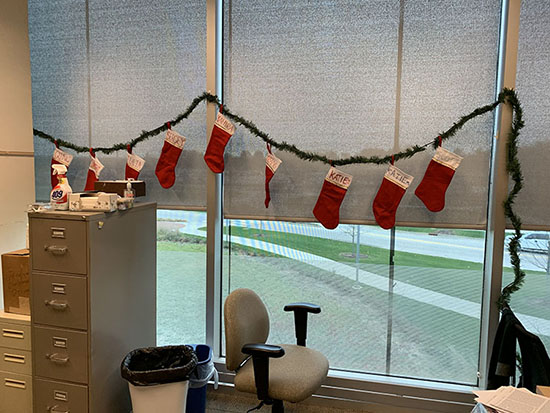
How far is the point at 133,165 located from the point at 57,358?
4.35 feet

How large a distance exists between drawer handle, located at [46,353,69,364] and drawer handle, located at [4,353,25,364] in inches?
10.4

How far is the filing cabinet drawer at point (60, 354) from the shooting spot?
199 cm

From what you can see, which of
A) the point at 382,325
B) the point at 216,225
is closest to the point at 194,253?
the point at 216,225

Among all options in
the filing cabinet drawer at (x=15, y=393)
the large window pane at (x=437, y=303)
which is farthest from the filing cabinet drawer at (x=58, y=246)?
the large window pane at (x=437, y=303)

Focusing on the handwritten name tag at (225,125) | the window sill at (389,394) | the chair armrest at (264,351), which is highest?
the handwritten name tag at (225,125)

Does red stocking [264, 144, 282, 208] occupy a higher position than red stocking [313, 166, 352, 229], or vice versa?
red stocking [264, 144, 282, 208]

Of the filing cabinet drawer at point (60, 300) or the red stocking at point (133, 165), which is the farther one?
the red stocking at point (133, 165)

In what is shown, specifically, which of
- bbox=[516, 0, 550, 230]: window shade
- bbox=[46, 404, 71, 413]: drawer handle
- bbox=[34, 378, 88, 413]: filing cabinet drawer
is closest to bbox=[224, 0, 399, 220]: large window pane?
bbox=[516, 0, 550, 230]: window shade

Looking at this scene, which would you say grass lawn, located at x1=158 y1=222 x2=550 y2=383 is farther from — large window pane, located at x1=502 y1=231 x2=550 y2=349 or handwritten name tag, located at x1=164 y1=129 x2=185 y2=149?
handwritten name tag, located at x1=164 y1=129 x2=185 y2=149

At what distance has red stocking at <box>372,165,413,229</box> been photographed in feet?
7.88

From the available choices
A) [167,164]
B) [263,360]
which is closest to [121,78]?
[167,164]

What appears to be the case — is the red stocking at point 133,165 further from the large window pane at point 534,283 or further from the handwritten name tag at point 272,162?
the large window pane at point 534,283

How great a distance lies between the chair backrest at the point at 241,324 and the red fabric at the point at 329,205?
671 millimetres

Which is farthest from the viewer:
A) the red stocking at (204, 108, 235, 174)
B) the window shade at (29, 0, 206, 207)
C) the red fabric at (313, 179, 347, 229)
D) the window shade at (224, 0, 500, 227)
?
the window shade at (29, 0, 206, 207)
